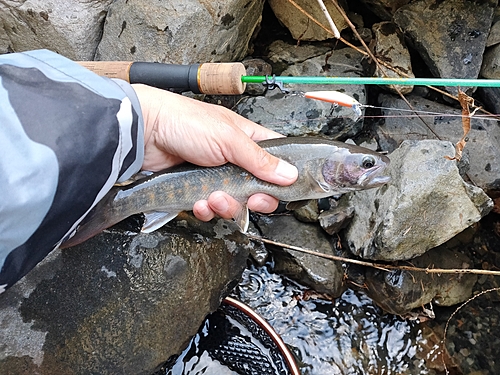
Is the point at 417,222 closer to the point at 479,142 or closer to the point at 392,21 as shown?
the point at 479,142

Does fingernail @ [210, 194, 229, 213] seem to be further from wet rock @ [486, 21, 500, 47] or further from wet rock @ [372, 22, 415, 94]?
wet rock @ [486, 21, 500, 47]

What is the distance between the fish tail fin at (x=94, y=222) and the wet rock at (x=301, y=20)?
2.79 metres

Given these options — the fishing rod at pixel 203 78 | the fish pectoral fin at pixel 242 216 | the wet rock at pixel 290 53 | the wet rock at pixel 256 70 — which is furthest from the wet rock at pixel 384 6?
the fish pectoral fin at pixel 242 216

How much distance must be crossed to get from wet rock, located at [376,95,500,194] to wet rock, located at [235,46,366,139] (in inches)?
12.9

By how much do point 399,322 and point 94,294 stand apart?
255 centimetres

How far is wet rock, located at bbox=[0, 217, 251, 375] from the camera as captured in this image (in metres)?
2.93

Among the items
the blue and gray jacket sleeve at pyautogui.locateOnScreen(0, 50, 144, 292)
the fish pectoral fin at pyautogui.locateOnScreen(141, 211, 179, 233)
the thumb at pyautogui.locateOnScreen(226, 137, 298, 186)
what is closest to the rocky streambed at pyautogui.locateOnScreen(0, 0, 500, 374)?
the fish pectoral fin at pyautogui.locateOnScreen(141, 211, 179, 233)

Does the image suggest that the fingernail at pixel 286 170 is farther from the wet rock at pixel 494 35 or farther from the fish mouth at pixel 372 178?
the wet rock at pixel 494 35

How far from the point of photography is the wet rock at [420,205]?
3.71 metres

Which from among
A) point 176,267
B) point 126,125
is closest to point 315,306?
point 176,267

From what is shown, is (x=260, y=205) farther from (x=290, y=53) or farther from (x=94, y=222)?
(x=290, y=53)

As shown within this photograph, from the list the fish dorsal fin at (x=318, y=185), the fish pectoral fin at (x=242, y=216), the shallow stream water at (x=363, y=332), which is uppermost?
the fish dorsal fin at (x=318, y=185)

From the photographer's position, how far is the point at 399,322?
4082 mm

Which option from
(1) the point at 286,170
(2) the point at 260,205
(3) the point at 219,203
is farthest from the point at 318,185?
(3) the point at 219,203
